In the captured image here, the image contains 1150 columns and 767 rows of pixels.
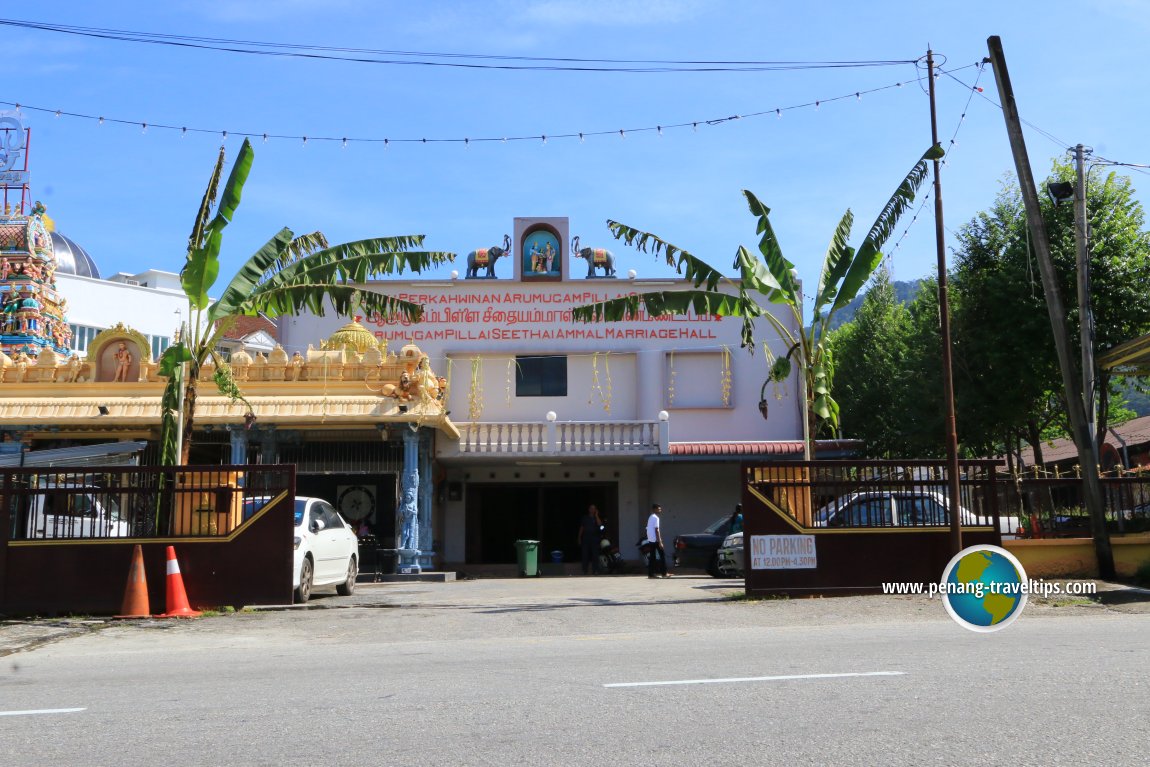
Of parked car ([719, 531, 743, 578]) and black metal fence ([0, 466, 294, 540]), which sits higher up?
black metal fence ([0, 466, 294, 540])

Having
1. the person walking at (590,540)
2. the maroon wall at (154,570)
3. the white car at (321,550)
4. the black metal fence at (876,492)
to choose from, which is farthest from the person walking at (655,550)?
the maroon wall at (154,570)

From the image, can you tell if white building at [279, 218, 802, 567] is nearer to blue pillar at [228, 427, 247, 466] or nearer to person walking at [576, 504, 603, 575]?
person walking at [576, 504, 603, 575]

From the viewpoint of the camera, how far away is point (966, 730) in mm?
5656

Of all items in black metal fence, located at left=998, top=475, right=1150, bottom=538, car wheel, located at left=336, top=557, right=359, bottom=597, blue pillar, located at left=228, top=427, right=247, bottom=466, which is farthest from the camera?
blue pillar, located at left=228, top=427, right=247, bottom=466

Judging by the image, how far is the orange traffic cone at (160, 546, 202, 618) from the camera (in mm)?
13609

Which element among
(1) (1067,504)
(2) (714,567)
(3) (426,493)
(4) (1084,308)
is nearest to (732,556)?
(2) (714,567)

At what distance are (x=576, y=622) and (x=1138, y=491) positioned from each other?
30.3ft

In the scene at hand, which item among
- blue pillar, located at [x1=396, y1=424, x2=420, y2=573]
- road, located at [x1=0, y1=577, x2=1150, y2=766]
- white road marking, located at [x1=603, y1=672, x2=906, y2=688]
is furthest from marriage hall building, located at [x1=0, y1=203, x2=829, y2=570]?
white road marking, located at [x1=603, y1=672, x2=906, y2=688]

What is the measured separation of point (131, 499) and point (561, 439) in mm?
13883

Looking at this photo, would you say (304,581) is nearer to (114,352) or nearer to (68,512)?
(68,512)

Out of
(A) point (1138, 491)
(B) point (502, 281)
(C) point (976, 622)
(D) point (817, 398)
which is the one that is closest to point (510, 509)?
(B) point (502, 281)

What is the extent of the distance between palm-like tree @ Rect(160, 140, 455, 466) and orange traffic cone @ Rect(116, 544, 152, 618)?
81.3 inches

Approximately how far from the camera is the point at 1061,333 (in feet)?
51.3

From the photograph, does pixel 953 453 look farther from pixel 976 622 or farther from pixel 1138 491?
pixel 976 622
